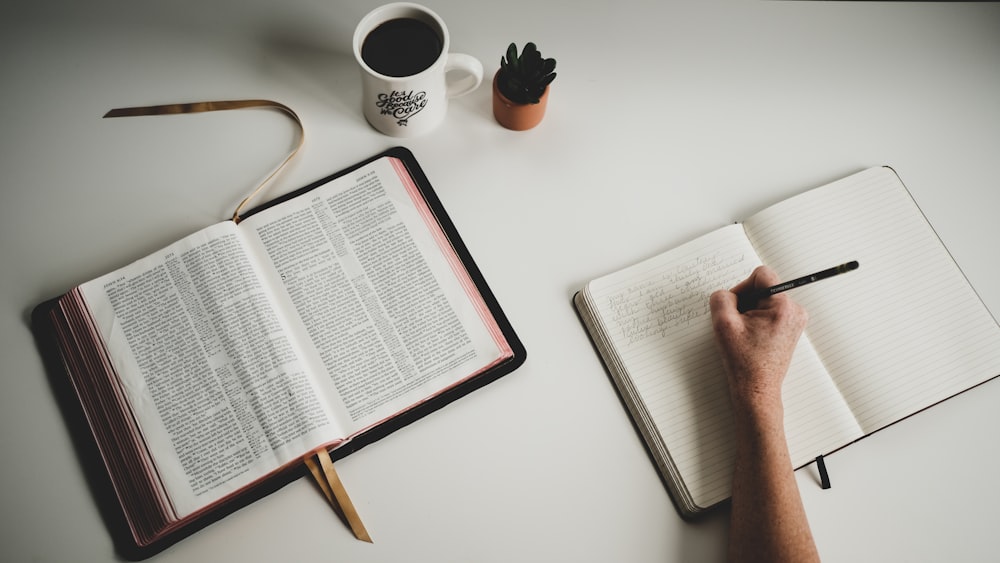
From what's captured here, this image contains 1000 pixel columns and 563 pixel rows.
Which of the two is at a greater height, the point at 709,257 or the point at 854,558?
the point at 709,257

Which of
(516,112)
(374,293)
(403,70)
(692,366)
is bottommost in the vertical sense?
(692,366)

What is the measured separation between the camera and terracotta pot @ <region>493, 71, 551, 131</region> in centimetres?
78

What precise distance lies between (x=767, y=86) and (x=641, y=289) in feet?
1.34

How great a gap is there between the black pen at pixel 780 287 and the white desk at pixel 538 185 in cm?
12

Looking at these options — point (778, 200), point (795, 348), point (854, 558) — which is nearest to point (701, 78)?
point (778, 200)

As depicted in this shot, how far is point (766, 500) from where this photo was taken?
2.09ft

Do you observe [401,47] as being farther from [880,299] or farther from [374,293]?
[880,299]

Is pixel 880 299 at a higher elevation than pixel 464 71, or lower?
lower

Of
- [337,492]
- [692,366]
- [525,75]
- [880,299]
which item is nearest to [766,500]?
[692,366]

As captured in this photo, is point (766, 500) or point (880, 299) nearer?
point (766, 500)

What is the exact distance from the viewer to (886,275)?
775mm

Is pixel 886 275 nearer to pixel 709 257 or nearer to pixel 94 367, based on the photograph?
pixel 709 257

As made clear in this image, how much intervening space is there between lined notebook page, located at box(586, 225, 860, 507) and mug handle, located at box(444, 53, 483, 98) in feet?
1.03

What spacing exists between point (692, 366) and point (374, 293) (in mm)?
404
